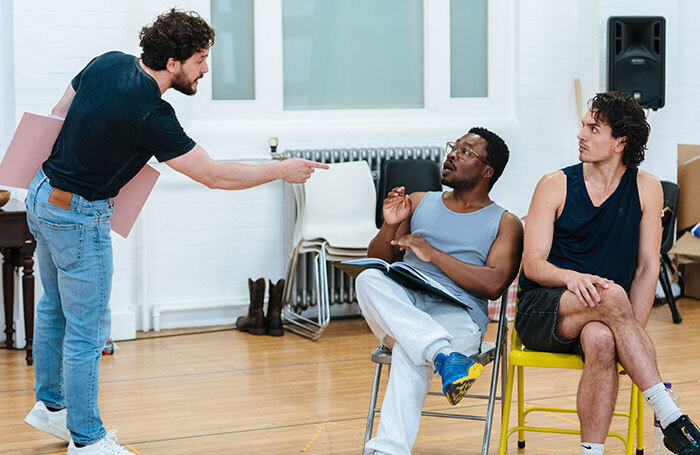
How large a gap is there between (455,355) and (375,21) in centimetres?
358

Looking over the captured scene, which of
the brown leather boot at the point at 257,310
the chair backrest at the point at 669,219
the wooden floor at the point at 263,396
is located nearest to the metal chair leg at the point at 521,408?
the wooden floor at the point at 263,396

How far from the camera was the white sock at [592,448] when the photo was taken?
8.74 feet

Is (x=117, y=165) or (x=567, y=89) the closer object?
(x=117, y=165)

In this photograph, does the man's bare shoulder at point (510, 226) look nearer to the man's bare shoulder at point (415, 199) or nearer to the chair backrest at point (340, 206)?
the man's bare shoulder at point (415, 199)

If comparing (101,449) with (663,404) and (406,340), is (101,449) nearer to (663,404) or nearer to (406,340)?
(406,340)

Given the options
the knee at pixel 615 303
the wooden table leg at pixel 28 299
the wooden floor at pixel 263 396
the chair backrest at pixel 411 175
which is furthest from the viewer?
the chair backrest at pixel 411 175

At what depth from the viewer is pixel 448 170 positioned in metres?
3.37

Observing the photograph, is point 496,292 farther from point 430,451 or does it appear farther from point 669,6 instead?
point 669,6

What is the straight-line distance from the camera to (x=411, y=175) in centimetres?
549

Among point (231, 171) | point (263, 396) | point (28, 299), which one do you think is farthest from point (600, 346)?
point (28, 299)

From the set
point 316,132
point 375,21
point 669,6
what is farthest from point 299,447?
point 669,6

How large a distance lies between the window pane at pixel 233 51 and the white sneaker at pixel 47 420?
2.82 metres

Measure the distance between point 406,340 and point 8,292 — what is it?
287 cm

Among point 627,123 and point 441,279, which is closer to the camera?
point 627,123
